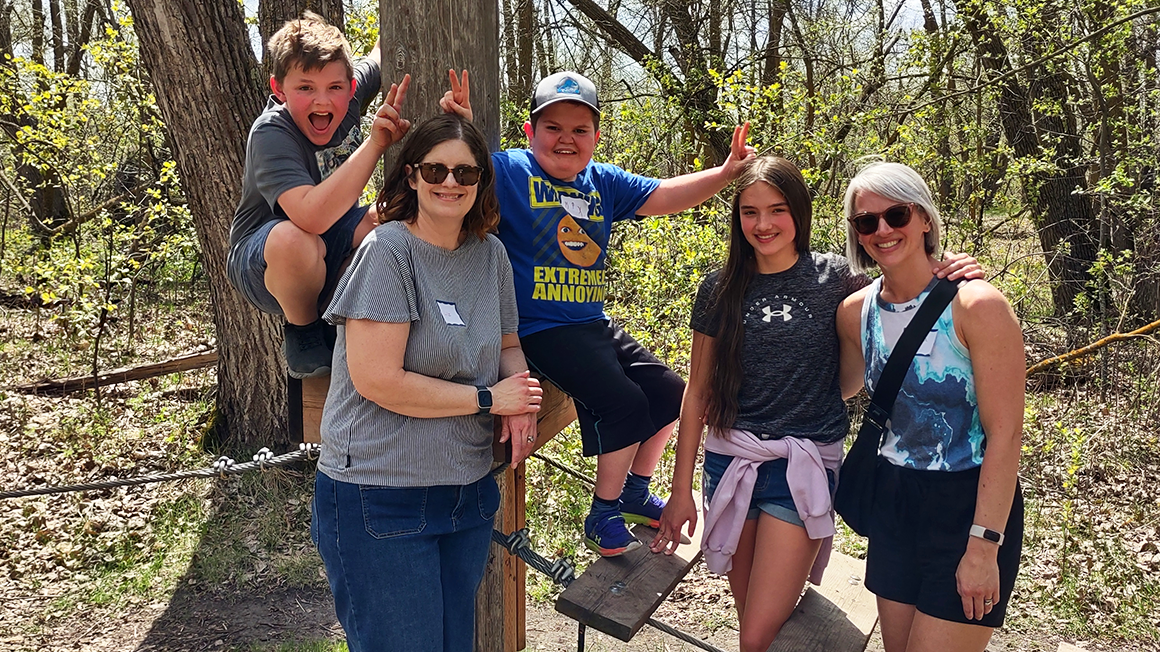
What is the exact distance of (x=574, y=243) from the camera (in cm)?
284

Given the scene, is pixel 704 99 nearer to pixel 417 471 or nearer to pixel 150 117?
pixel 150 117

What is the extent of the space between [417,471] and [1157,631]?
425 cm

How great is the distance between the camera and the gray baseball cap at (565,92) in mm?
Answer: 2816

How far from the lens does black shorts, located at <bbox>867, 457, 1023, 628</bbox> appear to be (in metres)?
2.38

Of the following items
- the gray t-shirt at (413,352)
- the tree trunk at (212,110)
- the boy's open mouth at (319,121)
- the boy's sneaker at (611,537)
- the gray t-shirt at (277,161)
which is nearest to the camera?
A: the gray t-shirt at (413,352)

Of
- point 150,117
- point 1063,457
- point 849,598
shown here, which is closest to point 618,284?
point 1063,457

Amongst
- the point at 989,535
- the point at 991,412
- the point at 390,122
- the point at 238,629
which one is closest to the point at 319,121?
the point at 390,122

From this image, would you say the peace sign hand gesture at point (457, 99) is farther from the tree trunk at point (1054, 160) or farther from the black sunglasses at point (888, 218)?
A: the tree trunk at point (1054, 160)

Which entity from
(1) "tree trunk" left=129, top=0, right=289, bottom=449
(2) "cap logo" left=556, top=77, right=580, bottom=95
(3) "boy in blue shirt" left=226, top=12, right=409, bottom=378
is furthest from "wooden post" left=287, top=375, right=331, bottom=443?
(1) "tree trunk" left=129, top=0, right=289, bottom=449

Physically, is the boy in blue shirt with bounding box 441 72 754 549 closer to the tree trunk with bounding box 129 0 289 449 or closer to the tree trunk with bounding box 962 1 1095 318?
the tree trunk with bounding box 129 0 289 449

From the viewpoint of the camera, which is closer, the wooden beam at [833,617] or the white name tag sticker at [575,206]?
the wooden beam at [833,617]

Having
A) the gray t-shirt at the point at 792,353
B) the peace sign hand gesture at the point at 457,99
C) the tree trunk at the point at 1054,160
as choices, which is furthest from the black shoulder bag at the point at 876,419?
the tree trunk at the point at 1054,160

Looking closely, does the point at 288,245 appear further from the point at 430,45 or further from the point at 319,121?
the point at 430,45

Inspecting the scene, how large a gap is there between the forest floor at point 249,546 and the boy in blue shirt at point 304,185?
262 centimetres
